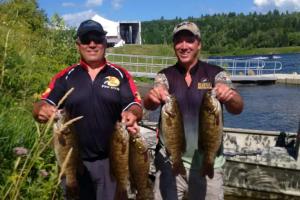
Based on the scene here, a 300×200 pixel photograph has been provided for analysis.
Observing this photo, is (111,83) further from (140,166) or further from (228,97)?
(228,97)

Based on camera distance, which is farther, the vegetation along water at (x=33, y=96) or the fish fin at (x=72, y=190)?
the fish fin at (x=72, y=190)

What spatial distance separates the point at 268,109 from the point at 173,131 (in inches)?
980

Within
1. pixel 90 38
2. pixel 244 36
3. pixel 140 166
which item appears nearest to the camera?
pixel 140 166

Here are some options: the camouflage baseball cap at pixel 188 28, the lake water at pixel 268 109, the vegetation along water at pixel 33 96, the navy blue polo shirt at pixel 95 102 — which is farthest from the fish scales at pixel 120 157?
the lake water at pixel 268 109

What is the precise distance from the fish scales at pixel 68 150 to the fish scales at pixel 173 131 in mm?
804

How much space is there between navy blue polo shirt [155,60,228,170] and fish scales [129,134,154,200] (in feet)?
2.08

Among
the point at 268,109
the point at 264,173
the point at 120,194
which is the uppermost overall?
the point at 120,194

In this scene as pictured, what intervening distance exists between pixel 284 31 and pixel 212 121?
149m

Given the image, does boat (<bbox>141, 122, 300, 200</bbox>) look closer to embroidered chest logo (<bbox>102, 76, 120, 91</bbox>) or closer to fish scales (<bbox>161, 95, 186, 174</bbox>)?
fish scales (<bbox>161, 95, 186, 174</bbox>)

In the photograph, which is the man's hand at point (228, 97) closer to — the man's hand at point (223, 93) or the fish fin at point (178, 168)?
the man's hand at point (223, 93)

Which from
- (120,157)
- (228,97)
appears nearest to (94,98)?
(120,157)

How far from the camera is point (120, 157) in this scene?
13.0ft

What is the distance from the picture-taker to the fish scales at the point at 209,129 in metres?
4.14

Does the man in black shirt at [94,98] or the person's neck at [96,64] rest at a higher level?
the person's neck at [96,64]
